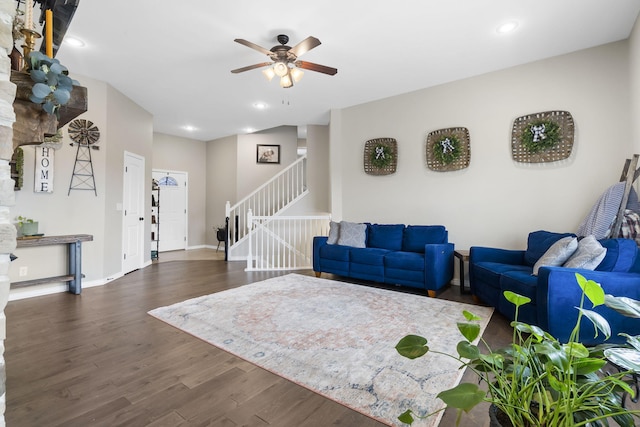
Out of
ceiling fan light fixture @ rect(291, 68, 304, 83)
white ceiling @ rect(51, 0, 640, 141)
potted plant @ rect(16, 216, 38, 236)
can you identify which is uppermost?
white ceiling @ rect(51, 0, 640, 141)

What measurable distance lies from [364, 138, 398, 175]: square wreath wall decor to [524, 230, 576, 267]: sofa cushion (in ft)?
7.21

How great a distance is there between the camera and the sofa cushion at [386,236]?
4.42 metres

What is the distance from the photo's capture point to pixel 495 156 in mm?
3963

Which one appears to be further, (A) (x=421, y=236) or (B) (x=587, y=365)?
(A) (x=421, y=236)

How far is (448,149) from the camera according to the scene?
429cm

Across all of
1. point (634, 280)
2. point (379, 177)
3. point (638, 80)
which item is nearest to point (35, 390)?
point (634, 280)

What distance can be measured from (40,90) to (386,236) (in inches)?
160

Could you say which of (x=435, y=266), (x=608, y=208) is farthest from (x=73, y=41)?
(x=608, y=208)

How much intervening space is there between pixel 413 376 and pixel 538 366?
1181 millimetres

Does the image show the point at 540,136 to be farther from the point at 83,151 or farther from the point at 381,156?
the point at 83,151

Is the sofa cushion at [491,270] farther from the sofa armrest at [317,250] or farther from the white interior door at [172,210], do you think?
the white interior door at [172,210]

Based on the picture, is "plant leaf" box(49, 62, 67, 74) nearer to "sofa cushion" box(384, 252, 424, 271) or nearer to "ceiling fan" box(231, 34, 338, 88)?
"ceiling fan" box(231, 34, 338, 88)

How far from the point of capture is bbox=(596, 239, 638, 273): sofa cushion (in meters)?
2.38

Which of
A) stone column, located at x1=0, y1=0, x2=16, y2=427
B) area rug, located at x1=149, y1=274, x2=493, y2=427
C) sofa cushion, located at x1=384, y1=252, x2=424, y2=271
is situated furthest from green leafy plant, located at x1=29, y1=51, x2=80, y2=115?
sofa cushion, located at x1=384, y1=252, x2=424, y2=271
